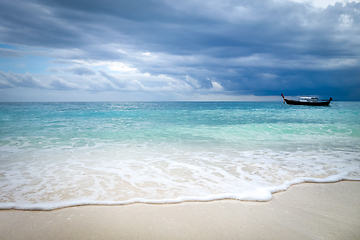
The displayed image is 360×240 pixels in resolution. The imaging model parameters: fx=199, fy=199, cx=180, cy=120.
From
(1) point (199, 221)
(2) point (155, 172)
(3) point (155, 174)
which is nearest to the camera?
(1) point (199, 221)

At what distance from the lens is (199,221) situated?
3018mm

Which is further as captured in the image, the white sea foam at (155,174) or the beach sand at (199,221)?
the white sea foam at (155,174)

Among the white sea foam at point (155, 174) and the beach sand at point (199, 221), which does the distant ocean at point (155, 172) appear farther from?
the beach sand at point (199, 221)

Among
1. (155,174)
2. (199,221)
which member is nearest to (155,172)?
(155,174)

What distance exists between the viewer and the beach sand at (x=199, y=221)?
107 inches

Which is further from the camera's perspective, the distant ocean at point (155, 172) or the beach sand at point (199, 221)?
the distant ocean at point (155, 172)

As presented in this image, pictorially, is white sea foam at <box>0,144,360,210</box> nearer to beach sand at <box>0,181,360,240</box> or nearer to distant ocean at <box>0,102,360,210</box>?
distant ocean at <box>0,102,360,210</box>

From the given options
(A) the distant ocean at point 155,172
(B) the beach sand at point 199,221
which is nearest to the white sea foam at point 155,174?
(A) the distant ocean at point 155,172

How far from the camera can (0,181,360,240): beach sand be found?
2.71m

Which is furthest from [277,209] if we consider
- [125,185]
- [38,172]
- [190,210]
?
[38,172]

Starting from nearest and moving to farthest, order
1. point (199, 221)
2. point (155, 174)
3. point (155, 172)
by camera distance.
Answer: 1. point (199, 221)
2. point (155, 174)
3. point (155, 172)

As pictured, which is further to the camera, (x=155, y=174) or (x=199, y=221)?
(x=155, y=174)

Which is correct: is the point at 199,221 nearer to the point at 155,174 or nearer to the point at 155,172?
the point at 155,174

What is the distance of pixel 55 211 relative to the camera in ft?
10.9
